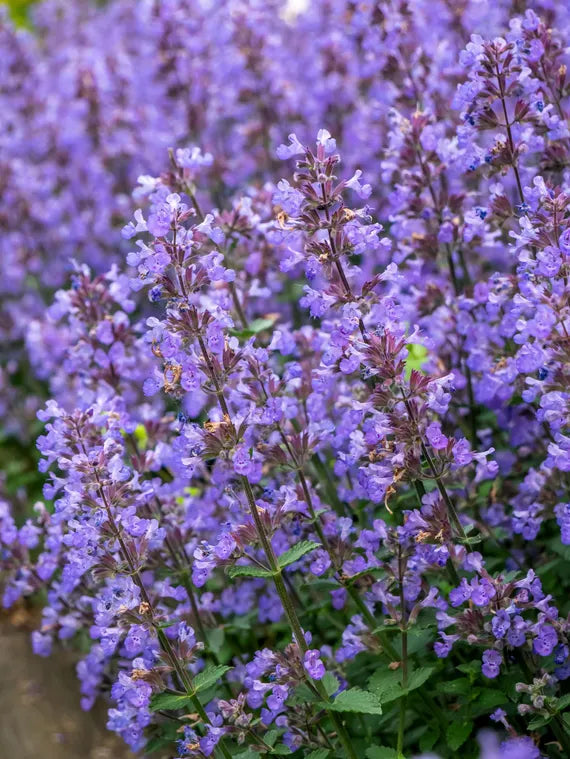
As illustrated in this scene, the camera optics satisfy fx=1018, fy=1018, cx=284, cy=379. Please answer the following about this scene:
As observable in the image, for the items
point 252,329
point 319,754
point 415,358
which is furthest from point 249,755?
point 415,358

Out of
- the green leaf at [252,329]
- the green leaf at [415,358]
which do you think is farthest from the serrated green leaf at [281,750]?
the green leaf at [415,358]

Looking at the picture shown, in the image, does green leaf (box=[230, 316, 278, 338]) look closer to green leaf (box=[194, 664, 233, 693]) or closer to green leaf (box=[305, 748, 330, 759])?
green leaf (box=[194, 664, 233, 693])

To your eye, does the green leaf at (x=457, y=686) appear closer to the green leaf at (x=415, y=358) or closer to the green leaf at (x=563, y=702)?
the green leaf at (x=563, y=702)

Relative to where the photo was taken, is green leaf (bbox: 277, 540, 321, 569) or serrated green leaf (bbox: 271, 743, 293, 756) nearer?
green leaf (bbox: 277, 540, 321, 569)

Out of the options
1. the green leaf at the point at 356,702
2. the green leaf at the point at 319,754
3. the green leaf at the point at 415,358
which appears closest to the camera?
the green leaf at the point at 356,702

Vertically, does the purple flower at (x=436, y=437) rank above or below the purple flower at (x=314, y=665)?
above

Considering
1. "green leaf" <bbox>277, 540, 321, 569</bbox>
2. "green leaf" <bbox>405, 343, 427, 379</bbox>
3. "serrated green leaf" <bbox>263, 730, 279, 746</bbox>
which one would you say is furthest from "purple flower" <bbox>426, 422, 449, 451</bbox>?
"green leaf" <bbox>405, 343, 427, 379</bbox>
